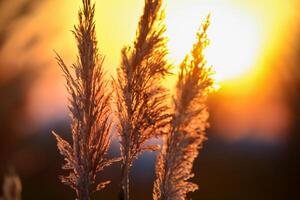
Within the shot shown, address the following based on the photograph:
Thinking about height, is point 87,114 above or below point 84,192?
above

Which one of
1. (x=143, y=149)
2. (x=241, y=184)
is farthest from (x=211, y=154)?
(x=143, y=149)

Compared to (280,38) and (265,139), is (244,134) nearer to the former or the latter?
(265,139)

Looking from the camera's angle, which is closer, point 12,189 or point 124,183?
point 124,183

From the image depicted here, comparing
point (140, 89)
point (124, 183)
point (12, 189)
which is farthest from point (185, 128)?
point (12, 189)

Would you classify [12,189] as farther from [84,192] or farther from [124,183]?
[124,183]

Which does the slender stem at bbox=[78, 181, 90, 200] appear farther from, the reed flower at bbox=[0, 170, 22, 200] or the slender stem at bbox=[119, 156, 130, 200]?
the reed flower at bbox=[0, 170, 22, 200]

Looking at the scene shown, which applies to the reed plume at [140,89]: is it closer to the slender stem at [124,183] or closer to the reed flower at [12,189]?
the slender stem at [124,183]
